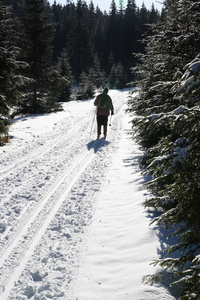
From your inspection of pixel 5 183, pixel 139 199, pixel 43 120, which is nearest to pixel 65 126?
pixel 43 120

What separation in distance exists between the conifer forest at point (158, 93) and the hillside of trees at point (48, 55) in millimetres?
61

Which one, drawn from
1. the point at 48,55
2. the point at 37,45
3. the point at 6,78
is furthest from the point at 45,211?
the point at 37,45

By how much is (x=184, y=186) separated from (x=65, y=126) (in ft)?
41.2

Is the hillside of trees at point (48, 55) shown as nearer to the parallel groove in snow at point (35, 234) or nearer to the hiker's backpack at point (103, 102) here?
the hiker's backpack at point (103, 102)

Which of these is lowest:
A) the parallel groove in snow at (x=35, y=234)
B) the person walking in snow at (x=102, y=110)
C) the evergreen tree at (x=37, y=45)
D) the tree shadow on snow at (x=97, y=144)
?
the parallel groove in snow at (x=35, y=234)

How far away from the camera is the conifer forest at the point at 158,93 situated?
271 centimetres

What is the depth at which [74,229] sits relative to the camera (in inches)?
181

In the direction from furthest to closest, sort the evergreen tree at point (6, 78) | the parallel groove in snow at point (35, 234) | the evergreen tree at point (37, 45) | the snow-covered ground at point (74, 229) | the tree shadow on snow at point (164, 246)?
1. the evergreen tree at point (37, 45)
2. the evergreen tree at point (6, 78)
3. the parallel groove in snow at point (35, 234)
4. the snow-covered ground at point (74, 229)
5. the tree shadow on snow at point (164, 246)

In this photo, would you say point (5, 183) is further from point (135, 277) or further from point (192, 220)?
point (192, 220)

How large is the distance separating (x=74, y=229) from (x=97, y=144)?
663cm

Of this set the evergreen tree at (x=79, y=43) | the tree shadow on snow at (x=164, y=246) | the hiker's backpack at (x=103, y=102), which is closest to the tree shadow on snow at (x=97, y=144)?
the hiker's backpack at (x=103, y=102)

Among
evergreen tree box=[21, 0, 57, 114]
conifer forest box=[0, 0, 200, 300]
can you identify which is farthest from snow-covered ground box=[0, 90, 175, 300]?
evergreen tree box=[21, 0, 57, 114]

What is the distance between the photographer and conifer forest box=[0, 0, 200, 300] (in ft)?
8.89

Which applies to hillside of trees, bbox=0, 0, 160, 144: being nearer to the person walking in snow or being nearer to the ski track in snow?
the ski track in snow
